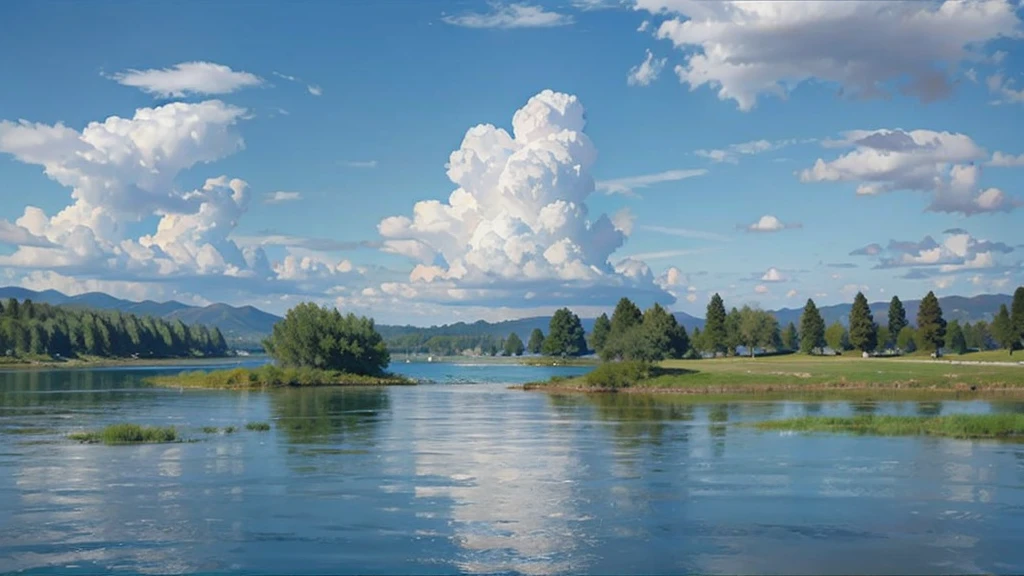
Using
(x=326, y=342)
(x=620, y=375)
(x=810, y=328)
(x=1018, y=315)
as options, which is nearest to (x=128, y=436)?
(x=620, y=375)

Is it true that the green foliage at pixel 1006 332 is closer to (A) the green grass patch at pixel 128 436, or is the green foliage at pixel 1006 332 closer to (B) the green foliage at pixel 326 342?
(B) the green foliage at pixel 326 342

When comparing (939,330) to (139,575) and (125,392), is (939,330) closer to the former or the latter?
(125,392)

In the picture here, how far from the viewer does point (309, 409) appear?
8631 cm

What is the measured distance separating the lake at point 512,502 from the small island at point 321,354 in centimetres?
7123

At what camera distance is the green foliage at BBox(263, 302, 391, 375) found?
14550 centimetres

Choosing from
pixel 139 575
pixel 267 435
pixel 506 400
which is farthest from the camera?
pixel 506 400

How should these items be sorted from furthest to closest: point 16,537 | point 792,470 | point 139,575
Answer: point 792,470, point 16,537, point 139,575

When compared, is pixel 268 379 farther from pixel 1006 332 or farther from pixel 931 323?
pixel 1006 332

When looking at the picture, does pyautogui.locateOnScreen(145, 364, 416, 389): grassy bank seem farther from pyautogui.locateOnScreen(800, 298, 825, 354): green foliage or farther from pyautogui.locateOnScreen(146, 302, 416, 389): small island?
pyautogui.locateOnScreen(800, 298, 825, 354): green foliage

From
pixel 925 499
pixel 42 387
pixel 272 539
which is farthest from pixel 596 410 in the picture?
pixel 42 387

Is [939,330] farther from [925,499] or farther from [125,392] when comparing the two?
[925,499]

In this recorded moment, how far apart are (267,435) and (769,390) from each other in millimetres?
62323

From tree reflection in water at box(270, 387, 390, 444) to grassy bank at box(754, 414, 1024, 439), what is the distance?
27.0m

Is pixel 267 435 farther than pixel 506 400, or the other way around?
pixel 506 400
